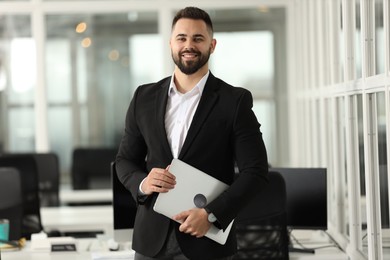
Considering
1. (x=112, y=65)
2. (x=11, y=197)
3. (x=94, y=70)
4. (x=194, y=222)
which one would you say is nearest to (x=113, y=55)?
(x=112, y=65)

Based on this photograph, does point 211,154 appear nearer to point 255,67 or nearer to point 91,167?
point 91,167

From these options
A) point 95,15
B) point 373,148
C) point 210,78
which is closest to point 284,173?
point 373,148

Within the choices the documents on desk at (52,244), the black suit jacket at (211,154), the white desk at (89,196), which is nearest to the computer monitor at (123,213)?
the documents on desk at (52,244)

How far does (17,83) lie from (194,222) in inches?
237

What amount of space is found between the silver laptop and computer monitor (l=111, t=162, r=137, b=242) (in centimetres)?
161

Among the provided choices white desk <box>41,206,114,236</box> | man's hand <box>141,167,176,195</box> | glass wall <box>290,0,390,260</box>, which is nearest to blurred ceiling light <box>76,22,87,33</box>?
Answer: white desk <box>41,206,114,236</box>

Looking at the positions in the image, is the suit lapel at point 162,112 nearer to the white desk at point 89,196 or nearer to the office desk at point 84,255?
the office desk at point 84,255

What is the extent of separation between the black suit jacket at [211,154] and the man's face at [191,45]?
0.11 metres

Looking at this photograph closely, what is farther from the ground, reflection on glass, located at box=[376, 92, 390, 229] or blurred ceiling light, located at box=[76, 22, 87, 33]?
blurred ceiling light, located at box=[76, 22, 87, 33]

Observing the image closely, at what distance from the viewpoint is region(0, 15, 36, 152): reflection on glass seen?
8367 millimetres

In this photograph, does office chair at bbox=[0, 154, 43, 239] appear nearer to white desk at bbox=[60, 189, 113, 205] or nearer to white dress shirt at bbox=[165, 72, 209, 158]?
white desk at bbox=[60, 189, 113, 205]

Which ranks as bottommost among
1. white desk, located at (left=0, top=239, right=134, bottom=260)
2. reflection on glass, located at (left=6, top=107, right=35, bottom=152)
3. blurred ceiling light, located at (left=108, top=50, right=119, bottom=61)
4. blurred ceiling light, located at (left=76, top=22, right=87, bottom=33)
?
white desk, located at (left=0, top=239, right=134, bottom=260)

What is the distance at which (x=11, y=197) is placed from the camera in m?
5.51

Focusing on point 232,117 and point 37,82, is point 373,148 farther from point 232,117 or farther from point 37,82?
point 37,82
